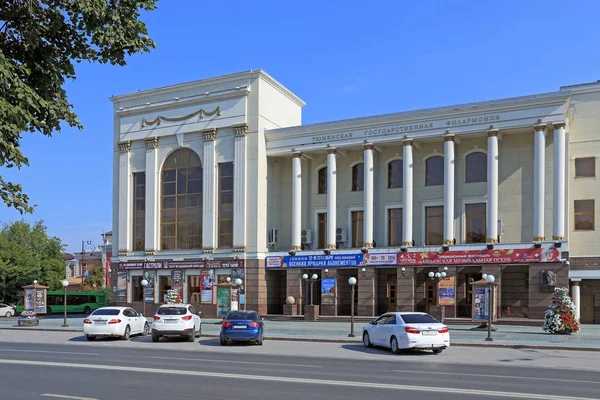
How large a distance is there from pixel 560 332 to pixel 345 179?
21.4 metres

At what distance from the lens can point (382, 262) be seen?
43.6 metres

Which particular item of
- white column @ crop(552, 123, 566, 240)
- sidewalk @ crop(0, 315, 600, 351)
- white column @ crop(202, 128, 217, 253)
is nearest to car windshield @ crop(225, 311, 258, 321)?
sidewalk @ crop(0, 315, 600, 351)

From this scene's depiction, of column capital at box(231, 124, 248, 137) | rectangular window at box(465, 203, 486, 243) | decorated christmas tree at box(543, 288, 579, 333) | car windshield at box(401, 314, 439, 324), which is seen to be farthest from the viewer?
column capital at box(231, 124, 248, 137)

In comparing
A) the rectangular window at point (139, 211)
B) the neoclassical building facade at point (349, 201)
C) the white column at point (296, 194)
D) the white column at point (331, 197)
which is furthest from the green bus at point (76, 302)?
the white column at point (331, 197)

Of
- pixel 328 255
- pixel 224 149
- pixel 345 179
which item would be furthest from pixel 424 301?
pixel 224 149

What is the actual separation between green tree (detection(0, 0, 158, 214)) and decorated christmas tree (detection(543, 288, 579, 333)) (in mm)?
26196

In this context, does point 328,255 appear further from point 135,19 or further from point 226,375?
point 135,19

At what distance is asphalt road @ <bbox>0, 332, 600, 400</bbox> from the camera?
A: 489 inches

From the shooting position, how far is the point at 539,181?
3956 centimetres

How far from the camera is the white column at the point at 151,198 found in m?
50.7

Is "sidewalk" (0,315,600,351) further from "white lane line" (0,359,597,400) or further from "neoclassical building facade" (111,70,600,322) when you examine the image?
"white lane line" (0,359,597,400)

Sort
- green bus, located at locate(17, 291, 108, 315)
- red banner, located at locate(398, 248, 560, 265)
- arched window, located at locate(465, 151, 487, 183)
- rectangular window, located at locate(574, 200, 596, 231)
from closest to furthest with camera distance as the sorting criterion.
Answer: red banner, located at locate(398, 248, 560, 265) < rectangular window, located at locate(574, 200, 596, 231) < arched window, located at locate(465, 151, 487, 183) < green bus, located at locate(17, 291, 108, 315)

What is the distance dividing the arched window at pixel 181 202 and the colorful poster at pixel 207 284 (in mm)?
2416

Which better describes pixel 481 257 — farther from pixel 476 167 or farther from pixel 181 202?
pixel 181 202
